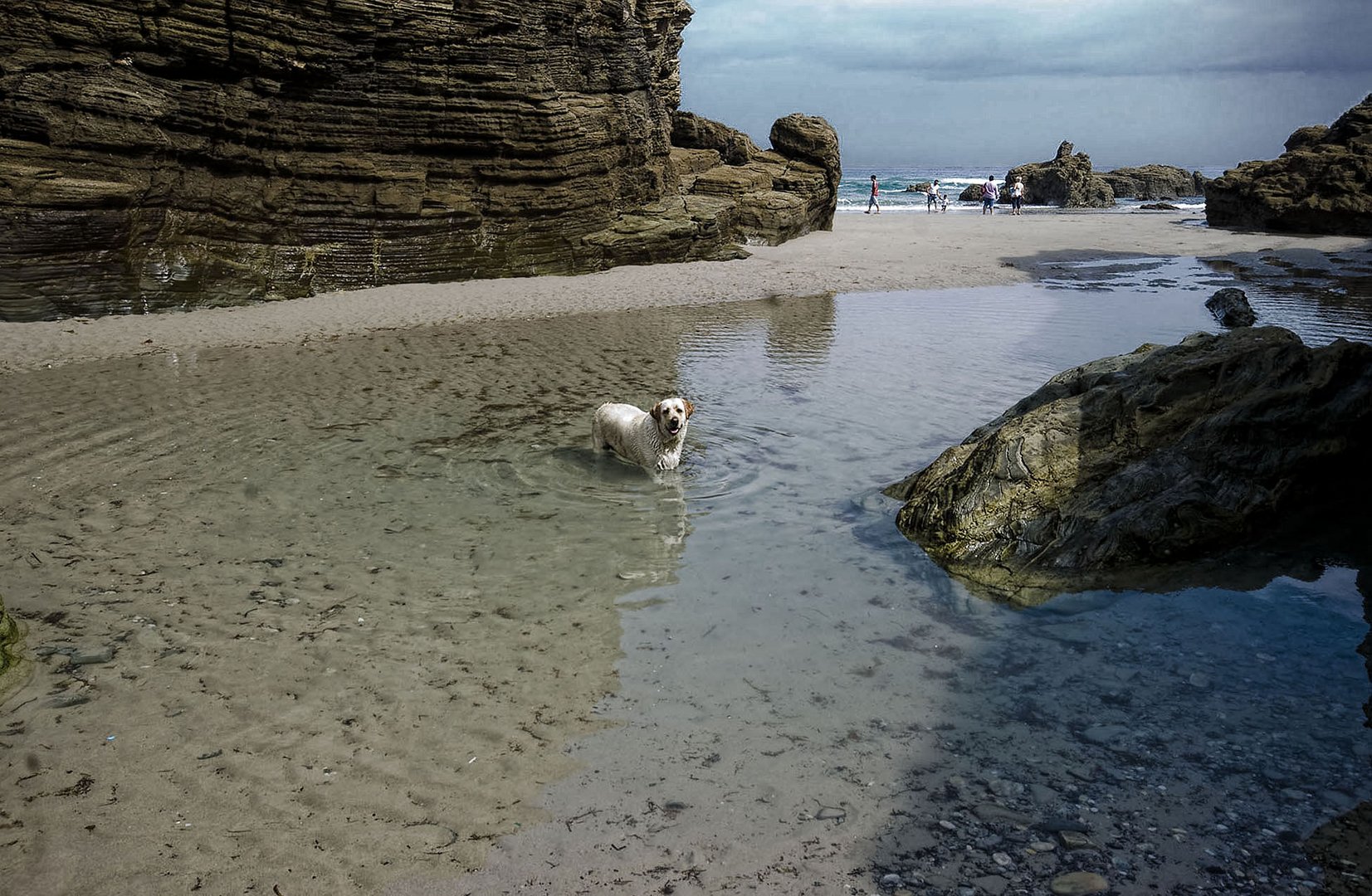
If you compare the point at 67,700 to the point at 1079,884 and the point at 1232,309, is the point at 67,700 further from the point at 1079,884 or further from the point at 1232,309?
the point at 1232,309

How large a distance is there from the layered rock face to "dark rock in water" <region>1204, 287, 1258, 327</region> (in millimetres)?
13291

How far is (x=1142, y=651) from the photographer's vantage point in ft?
17.8

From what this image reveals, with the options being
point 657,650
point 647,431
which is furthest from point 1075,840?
point 647,431

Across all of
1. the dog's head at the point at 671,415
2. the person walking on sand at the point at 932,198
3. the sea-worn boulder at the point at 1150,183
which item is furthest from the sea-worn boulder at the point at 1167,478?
the sea-worn boulder at the point at 1150,183

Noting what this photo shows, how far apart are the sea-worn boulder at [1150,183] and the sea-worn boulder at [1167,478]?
261ft

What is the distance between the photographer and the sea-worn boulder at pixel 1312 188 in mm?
31719

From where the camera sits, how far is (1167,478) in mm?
6652

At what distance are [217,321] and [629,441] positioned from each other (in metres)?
11.1

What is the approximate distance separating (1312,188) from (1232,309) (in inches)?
901

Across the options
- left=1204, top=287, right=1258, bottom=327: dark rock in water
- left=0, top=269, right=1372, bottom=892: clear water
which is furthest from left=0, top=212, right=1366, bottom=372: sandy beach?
left=1204, top=287, right=1258, bottom=327: dark rock in water

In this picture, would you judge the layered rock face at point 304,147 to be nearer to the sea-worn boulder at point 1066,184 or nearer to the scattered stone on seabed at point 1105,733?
the scattered stone on seabed at point 1105,733

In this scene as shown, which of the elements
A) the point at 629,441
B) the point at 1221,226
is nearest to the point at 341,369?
the point at 629,441

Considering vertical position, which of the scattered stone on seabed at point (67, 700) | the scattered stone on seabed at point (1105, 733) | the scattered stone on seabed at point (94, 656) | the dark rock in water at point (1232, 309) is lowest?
the scattered stone on seabed at point (1105, 733)

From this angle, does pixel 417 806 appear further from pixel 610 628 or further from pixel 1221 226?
pixel 1221 226
